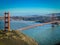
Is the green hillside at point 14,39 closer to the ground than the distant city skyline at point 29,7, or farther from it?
closer to the ground

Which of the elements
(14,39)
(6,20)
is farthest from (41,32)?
(6,20)

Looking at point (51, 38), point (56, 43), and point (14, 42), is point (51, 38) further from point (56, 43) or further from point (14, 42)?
point (14, 42)

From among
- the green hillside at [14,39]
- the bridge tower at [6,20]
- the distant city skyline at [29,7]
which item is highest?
the distant city skyline at [29,7]

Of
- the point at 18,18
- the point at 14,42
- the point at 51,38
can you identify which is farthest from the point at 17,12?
the point at 51,38

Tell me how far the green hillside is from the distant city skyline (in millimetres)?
371

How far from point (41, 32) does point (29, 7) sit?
52 cm

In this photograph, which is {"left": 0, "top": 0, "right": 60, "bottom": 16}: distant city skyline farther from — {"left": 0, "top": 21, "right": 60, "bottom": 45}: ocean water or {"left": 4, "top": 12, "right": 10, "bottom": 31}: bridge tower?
{"left": 0, "top": 21, "right": 60, "bottom": 45}: ocean water

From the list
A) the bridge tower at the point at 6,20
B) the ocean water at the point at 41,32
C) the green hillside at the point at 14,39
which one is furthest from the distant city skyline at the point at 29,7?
the green hillside at the point at 14,39

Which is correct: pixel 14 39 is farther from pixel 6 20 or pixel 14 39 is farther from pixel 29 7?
pixel 29 7

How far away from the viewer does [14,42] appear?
9.98 feet

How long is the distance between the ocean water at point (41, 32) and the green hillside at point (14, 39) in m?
0.08

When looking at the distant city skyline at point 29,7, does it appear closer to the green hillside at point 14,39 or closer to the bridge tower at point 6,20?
the bridge tower at point 6,20

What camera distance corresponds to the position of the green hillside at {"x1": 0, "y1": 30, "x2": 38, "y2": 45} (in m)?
3.04

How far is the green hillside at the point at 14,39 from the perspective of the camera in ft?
9.98
